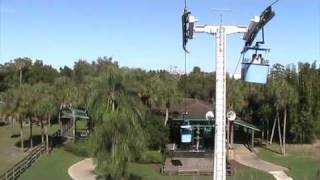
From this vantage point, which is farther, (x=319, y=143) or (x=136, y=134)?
(x=319, y=143)

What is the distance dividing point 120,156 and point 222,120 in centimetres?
945

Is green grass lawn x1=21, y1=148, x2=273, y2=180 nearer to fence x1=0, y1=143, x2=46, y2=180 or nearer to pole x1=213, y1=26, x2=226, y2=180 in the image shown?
fence x1=0, y1=143, x2=46, y2=180

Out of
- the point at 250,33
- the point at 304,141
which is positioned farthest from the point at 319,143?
the point at 250,33

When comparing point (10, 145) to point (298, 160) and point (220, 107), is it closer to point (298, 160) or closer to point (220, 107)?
point (298, 160)

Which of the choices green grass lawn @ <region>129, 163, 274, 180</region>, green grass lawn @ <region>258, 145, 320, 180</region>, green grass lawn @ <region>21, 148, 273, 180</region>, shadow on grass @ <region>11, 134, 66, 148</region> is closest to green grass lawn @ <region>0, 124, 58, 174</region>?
shadow on grass @ <region>11, 134, 66, 148</region>

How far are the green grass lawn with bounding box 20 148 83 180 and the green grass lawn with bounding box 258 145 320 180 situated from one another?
1509 centimetres

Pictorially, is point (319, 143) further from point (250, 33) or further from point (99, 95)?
point (250, 33)

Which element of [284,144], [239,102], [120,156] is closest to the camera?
[120,156]

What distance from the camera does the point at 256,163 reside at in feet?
140

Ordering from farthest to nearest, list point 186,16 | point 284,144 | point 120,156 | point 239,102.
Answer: point 239,102 < point 284,144 < point 120,156 < point 186,16

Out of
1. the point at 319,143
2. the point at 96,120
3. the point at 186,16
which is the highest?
the point at 186,16

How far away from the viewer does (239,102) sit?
174 ft

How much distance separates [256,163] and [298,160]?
4345mm

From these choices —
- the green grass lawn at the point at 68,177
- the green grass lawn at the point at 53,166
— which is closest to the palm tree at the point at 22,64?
the green grass lawn at the point at 53,166
